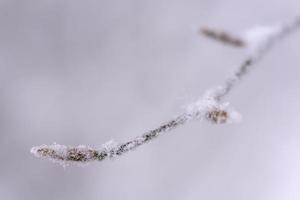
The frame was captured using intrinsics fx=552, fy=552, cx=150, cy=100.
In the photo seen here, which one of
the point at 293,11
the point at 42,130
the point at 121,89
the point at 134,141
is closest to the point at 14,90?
the point at 42,130

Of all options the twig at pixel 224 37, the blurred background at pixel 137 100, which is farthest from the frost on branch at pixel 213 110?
the blurred background at pixel 137 100

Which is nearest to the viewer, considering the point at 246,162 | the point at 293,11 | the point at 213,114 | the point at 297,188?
the point at 213,114

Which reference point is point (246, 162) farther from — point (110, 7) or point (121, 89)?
point (110, 7)

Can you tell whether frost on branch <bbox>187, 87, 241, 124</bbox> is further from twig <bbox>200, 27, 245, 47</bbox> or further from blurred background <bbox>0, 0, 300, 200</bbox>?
blurred background <bbox>0, 0, 300, 200</bbox>

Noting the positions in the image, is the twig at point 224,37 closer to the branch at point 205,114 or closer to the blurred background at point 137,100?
the branch at point 205,114

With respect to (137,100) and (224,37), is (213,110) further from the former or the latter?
(137,100)

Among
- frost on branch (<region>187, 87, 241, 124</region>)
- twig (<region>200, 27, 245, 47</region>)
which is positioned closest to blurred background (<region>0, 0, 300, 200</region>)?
frost on branch (<region>187, 87, 241, 124</region>)
